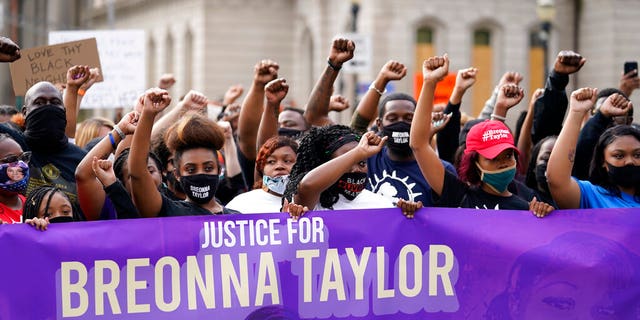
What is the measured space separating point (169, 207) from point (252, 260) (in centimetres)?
49

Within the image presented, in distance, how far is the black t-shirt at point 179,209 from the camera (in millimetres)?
5707

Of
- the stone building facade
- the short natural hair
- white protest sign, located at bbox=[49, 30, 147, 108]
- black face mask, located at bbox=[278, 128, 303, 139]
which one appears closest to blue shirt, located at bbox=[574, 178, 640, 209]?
the short natural hair

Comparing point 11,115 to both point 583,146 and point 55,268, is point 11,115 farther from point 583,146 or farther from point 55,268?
point 583,146

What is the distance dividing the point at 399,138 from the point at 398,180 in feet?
1.01

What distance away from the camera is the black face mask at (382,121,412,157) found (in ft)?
23.0

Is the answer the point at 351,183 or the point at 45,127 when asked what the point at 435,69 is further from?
the point at 45,127

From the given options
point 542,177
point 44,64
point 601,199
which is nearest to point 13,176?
point 44,64

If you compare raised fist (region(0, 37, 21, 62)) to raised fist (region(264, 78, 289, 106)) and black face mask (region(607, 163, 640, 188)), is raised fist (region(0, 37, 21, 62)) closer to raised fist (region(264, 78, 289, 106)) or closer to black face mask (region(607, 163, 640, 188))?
raised fist (region(264, 78, 289, 106))

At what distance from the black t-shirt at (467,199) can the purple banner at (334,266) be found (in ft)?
0.95

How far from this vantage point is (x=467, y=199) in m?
6.19

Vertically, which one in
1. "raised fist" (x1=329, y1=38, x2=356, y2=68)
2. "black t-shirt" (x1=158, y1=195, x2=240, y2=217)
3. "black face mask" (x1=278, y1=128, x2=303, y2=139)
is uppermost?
"raised fist" (x1=329, y1=38, x2=356, y2=68)

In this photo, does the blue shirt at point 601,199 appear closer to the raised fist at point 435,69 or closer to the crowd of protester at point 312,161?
the crowd of protester at point 312,161

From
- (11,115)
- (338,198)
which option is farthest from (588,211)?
(11,115)

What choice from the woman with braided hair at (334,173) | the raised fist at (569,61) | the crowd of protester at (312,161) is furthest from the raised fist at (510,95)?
the woman with braided hair at (334,173)
